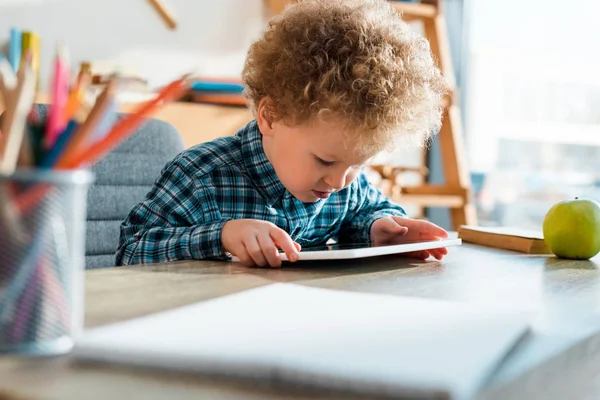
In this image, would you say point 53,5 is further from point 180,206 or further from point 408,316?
point 408,316

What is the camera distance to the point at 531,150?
9.78 ft

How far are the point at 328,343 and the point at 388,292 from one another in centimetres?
27

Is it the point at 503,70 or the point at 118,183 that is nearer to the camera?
the point at 118,183

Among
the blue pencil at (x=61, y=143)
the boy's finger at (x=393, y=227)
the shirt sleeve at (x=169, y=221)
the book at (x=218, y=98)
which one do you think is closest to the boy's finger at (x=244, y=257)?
the shirt sleeve at (x=169, y=221)

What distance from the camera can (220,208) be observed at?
1.19 m

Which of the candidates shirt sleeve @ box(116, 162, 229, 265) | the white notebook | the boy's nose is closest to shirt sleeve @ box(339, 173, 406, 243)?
the boy's nose

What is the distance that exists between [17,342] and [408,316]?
27 cm

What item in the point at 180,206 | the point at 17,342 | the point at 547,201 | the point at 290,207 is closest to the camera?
the point at 17,342

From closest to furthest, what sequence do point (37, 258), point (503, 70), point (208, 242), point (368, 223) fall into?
point (37, 258) < point (208, 242) < point (368, 223) < point (503, 70)

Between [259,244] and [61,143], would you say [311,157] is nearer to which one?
[259,244]

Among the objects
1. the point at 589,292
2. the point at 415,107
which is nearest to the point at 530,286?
the point at 589,292

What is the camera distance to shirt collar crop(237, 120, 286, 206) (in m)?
1.24

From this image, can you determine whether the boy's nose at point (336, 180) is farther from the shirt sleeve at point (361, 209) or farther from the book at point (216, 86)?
the book at point (216, 86)

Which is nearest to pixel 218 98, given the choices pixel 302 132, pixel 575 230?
pixel 302 132
